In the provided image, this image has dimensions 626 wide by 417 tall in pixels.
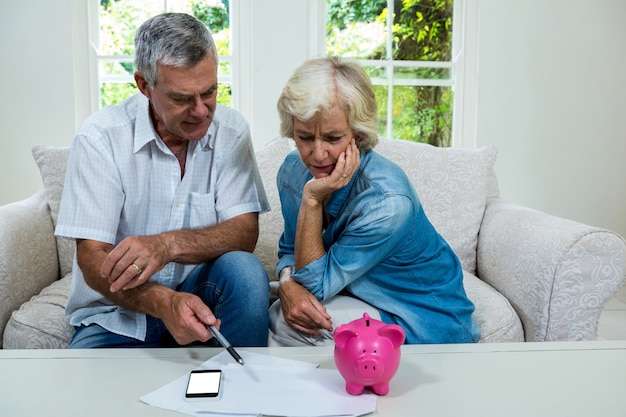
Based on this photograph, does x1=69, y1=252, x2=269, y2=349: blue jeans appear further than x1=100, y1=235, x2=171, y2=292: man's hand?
Yes

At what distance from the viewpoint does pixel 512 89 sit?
11.6ft

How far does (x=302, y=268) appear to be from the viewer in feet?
5.05

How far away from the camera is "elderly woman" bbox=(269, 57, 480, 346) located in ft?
4.77

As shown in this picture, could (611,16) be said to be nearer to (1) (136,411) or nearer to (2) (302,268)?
(2) (302,268)

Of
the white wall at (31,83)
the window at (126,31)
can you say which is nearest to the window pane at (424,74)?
the window at (126,31)

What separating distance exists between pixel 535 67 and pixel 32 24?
8.73 ft

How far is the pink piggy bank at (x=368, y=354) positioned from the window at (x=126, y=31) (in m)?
2.61

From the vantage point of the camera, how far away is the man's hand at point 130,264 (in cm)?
135

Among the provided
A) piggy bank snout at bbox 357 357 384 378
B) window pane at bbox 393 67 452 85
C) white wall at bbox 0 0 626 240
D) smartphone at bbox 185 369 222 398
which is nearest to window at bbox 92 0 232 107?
white wall at bbox 0 0 626 240

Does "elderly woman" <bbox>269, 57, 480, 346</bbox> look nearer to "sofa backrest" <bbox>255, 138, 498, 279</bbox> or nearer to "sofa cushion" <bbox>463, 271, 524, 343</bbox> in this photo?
"sofa cushion" <bbox>463, 271, 524, 343</bbox>

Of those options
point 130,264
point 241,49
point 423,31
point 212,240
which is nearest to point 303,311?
point 212,240

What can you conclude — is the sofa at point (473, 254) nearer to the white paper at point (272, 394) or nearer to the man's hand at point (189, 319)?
the man's hand at point (189, 319)

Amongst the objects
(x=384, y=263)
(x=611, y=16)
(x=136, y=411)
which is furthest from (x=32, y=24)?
(x=611, y=16)

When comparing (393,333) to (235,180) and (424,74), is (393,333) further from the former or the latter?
(424,74)
